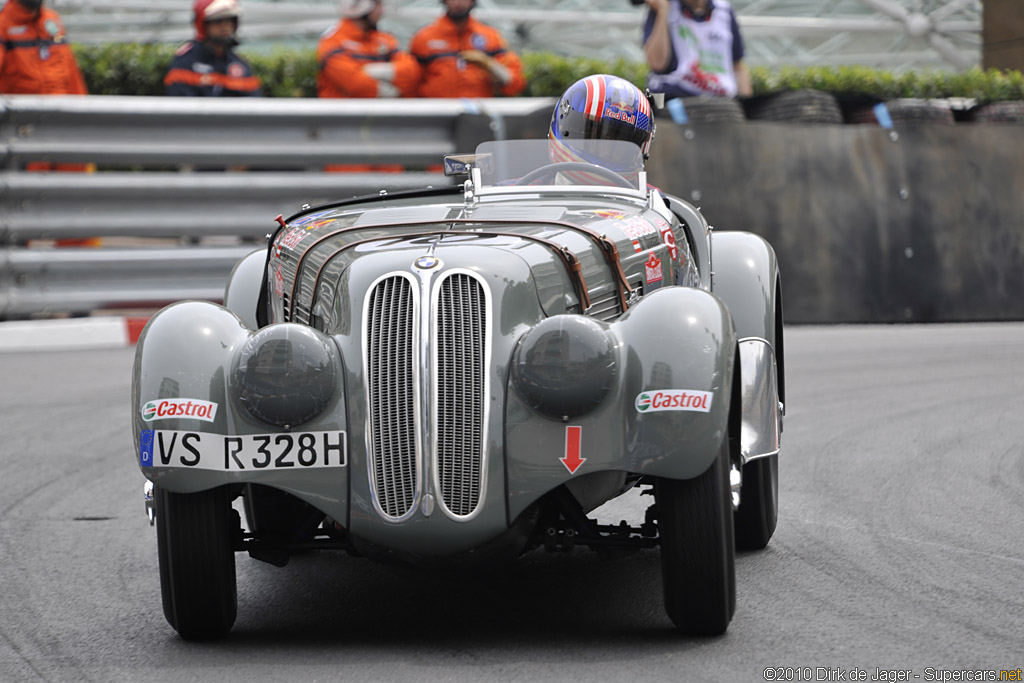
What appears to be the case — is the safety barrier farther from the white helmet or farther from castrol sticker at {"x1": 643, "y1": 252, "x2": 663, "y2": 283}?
castrol sticker at {"x1": 643, "y1": 252, "x2": 663, "y2": 283}

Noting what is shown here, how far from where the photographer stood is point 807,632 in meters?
3.90

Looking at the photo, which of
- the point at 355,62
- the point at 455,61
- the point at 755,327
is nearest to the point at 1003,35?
the point at 455,61

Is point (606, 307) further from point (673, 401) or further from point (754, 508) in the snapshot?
point (754, 508)

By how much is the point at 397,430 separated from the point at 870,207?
28.3 feet

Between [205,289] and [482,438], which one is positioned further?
[205,289]

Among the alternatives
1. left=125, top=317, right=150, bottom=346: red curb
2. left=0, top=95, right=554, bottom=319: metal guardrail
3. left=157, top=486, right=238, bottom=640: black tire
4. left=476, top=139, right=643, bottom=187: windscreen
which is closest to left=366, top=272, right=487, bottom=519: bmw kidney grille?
left=157, top=486, right=238, bottom=640: black tire

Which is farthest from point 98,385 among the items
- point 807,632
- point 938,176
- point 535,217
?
point 938,176

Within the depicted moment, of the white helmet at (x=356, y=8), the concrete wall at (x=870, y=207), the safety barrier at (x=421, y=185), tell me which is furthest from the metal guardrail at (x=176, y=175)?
the concrete wall at (x=870, y=207)

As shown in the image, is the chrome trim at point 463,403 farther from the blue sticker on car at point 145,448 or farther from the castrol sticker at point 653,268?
the castrol sticker at point 653,268

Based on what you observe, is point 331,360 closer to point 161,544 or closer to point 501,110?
point 161,544

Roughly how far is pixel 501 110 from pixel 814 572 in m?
7.33

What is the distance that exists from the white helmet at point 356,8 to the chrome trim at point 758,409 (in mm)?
7840

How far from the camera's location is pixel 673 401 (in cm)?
378

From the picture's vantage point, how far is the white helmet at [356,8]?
11992mm
